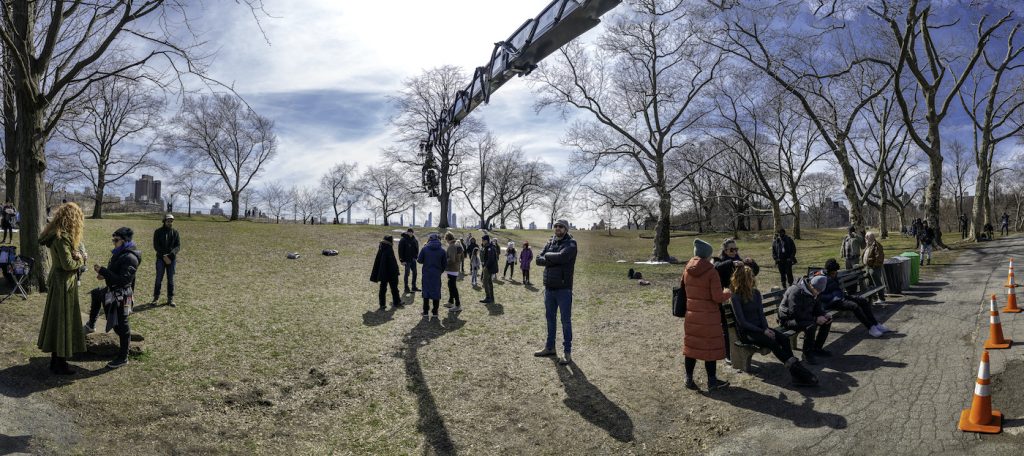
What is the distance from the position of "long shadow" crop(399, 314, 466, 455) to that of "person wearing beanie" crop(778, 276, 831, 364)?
450 cm

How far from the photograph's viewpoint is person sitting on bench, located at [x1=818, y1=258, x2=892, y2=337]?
25.2 ft

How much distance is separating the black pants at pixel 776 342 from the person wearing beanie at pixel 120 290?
7077 millimetres

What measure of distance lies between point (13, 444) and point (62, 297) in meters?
1.69

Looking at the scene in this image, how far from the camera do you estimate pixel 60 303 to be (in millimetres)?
5523

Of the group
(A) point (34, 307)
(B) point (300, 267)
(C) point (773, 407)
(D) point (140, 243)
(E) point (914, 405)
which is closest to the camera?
(E) point (914, 405)

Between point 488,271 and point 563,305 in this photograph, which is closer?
point 563,305

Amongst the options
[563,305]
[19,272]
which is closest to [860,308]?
[563,305]

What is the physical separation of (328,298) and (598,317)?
18.5 feet

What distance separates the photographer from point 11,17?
7727 mm

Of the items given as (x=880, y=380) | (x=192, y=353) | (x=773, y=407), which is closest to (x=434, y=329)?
(x=192, y=353)

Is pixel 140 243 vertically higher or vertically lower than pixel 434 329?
higher

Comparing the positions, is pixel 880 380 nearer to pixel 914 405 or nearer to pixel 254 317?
pixel 914 405

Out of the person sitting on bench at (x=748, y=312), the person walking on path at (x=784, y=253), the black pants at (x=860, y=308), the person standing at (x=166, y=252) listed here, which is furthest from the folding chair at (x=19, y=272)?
the person walking on path at (x=784, y=253)

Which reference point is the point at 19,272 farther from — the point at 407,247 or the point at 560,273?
the point at 560,273
